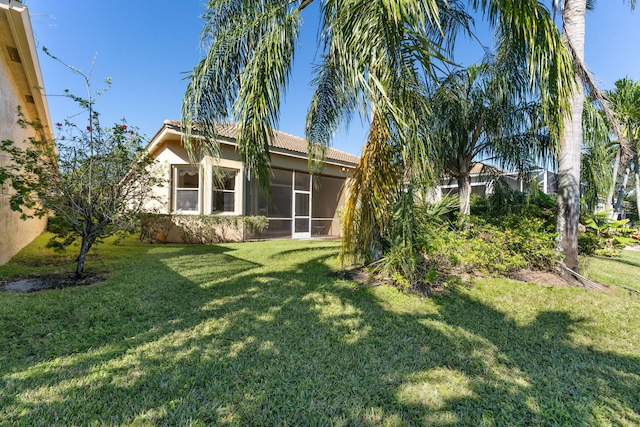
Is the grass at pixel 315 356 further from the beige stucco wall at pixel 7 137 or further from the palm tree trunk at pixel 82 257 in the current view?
the beige stucco wall at pixel 7 137

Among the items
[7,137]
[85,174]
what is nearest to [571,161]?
[85,174]

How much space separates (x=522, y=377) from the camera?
250 centimetres

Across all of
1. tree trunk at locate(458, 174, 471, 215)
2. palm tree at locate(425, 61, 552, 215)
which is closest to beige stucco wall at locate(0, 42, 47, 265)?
palm tree at locate(425, 61, 552, 215)

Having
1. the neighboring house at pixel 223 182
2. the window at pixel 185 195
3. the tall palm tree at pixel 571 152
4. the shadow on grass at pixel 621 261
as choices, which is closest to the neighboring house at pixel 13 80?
the neighboring house at pixel 223 182

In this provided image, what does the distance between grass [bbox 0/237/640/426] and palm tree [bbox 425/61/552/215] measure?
350cm

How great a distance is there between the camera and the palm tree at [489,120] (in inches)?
251

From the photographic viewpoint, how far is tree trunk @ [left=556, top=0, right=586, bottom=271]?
208 inches

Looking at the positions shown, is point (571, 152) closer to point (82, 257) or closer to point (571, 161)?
point (571, 161)

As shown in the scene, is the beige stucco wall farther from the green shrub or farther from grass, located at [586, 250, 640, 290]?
grass, located at [586, 250, 640, 290]

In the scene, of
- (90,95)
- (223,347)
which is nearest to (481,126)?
(223,347)

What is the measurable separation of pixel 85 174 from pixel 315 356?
5.07 metres

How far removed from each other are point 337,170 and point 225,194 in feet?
20.4

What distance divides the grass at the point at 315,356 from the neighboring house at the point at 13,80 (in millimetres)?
1994

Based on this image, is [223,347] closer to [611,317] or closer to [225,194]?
[611,317]
